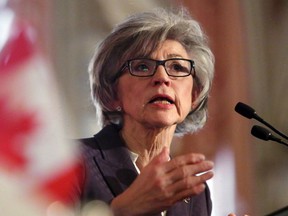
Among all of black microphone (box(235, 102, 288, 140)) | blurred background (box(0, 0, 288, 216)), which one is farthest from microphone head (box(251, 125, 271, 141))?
blurred background (box(0, 0, 288, 216))

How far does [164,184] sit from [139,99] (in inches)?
8.3

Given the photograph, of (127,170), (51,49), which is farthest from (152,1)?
(127,170)

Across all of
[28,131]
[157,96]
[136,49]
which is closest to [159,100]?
[157,96]

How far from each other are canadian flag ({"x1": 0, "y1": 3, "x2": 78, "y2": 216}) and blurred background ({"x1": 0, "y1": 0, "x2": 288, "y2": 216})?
24mm

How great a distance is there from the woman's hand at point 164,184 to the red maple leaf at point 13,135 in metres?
0.21

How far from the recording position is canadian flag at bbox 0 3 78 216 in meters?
1.26

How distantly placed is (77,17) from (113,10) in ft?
0.26

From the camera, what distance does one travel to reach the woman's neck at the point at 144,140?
136 cm

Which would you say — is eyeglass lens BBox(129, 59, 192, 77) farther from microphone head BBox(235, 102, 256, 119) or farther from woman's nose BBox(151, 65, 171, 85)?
microphone head BBox(235, 102, 256, 119)

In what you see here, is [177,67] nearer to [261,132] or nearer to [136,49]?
[136,49]

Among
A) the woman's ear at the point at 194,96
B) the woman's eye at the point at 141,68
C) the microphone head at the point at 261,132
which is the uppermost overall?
the woman's eye at the point at 141,68

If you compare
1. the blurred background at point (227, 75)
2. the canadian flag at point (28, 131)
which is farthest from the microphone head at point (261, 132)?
the canadian flag at point (28, 131)

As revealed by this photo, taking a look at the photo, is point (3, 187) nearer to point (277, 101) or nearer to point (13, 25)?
point (13, 25)

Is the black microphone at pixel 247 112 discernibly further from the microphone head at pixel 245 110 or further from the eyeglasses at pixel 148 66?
the eyeglasses at pixel 148 66
